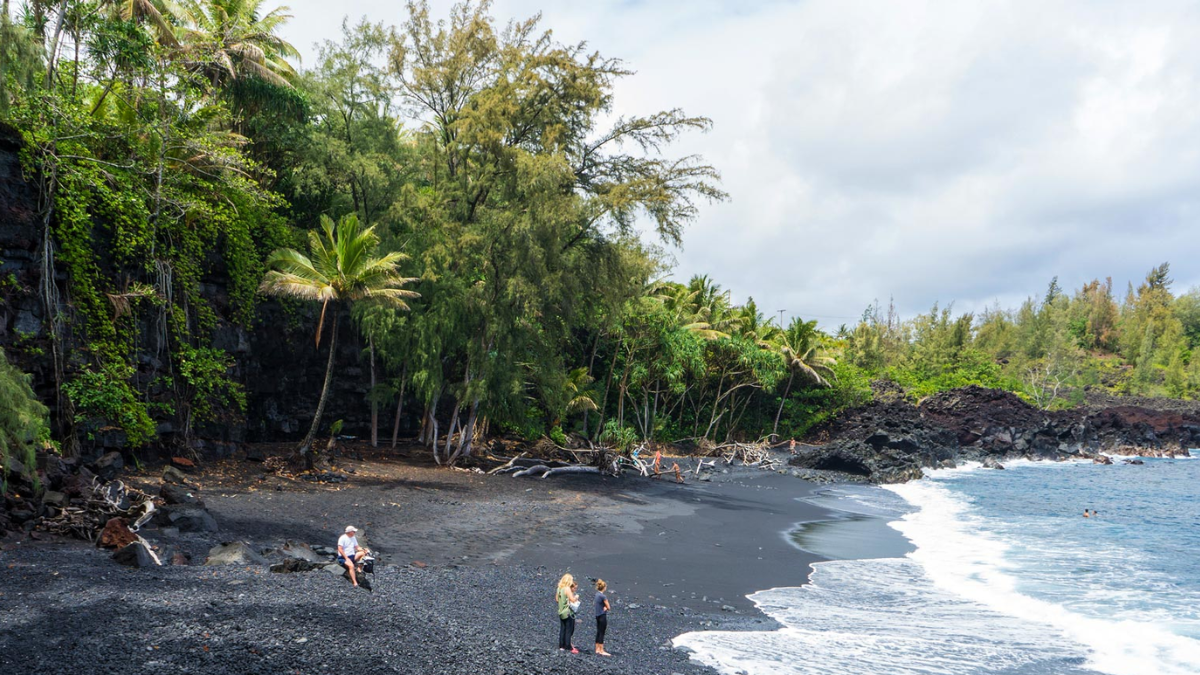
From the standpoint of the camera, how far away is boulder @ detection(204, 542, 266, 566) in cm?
999

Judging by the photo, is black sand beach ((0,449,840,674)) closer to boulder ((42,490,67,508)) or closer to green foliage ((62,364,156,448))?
boulder ((42,490,67,508))

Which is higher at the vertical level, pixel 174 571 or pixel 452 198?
pixel 452 198

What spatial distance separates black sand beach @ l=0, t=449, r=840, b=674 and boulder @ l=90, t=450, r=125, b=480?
1870 millimetres

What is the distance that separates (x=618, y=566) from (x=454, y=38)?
1806cm

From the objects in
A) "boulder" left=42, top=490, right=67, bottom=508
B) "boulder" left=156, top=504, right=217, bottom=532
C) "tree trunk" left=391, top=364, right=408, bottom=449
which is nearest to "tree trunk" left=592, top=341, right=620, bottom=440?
"tree trunk" left=391, top=364, right=408, bottom=449

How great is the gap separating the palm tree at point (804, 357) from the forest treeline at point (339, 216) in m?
9.61

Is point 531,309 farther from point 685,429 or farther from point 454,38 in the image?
point 685,429

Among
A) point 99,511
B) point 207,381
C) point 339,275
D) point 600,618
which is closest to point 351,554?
point 600,618

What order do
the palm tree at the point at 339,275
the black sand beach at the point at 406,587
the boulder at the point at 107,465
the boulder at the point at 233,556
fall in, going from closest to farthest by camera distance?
the black sand beach at the point at 406,587
the boulder at the point at 233,556
the boulder at the point at 107,465
the palm tree at the point at 339,275

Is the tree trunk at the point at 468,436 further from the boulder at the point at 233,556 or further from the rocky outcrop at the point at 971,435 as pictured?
the rocky outcrop at the point at 971,435

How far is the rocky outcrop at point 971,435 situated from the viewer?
3522 cm

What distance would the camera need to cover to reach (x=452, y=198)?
23312 mm

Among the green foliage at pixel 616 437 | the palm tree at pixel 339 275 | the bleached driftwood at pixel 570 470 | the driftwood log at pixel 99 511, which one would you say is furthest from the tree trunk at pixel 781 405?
the driftwood log at pixel 99 511

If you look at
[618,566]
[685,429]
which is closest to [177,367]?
[618,566]
